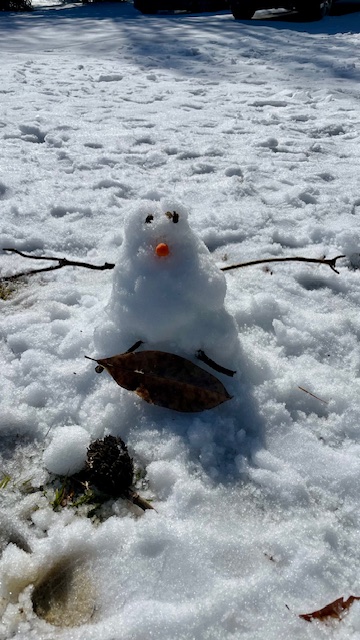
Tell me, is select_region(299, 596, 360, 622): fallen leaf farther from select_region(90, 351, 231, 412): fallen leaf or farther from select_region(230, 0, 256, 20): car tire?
select_region(230, 0, 256, 20): car tire

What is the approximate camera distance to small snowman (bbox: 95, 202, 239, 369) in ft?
4.72

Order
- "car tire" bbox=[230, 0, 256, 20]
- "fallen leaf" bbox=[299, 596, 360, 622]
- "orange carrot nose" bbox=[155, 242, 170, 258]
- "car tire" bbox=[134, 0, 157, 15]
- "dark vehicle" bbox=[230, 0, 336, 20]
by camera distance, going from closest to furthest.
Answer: "fallen leaf" bbox=[299, 596, 360, 622]
"orange carrot nose" bbox=[155, 242, 170, 258]
"dark vehicle" bbox=[230, 0, 336, 20]
"car tire" bbox=[230, 0, 256, 20]
"car tire" bbox=[134, 0, 157, 15]

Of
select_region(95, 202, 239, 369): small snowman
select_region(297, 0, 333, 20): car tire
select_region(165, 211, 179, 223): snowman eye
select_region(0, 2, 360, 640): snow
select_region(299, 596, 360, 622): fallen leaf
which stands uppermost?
select_region(297, 0, 333, 20): car tire

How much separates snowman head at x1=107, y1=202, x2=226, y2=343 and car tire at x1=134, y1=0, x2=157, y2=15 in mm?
9802

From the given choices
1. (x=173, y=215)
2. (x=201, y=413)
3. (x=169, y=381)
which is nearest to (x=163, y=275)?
(x=173, y=215)

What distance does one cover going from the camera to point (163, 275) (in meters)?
1.44

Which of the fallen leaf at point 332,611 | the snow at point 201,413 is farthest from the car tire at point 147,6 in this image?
the fallen leaf at point 332,611

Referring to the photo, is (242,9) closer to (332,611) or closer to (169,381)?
(169,381)

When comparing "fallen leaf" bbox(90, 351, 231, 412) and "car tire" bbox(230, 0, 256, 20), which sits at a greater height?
"car tire" bbox(230, 0, 256, 20)

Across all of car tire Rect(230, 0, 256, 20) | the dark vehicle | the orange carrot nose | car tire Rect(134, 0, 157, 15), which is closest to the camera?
the orange carrot nose

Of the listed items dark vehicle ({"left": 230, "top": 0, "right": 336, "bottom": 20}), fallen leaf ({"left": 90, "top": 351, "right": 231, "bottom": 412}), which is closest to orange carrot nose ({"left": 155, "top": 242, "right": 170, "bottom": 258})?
fallen leaf ({"left": 90, "top": 351, "right": 231, "bottom": 412})

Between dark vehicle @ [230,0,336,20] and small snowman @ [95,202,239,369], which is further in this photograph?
dark vehicle @ [230,0,336,20]

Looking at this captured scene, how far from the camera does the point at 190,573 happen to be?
3.87ft

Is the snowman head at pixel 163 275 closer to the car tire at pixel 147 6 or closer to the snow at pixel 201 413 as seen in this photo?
the snow at pixel 201 413
